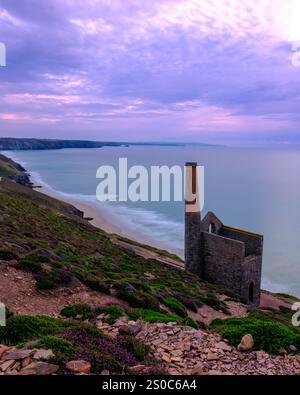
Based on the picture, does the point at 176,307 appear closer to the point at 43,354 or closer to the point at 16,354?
the point at 43,354

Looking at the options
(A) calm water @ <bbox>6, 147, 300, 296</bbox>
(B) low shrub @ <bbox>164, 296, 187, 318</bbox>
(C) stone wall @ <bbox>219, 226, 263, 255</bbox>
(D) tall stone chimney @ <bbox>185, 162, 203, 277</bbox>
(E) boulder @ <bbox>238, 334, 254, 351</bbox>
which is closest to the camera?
(E) boulder @ <bbox>238, 334, 254, 351</bbox>

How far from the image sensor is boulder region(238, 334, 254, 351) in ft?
27.3

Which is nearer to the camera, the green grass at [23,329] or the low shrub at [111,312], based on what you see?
the green grass at [23,329]

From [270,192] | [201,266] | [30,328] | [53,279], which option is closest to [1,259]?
[53,279]

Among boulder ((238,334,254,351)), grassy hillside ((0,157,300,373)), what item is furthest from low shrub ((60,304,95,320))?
boulder ((238,334,254,351))

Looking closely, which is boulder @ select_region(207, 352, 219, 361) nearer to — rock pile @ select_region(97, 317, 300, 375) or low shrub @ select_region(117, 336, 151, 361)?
rock pile @ select_region(97, 317, 300, 375)

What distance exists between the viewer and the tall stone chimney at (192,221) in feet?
89.0

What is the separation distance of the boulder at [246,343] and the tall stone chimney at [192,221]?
19.0 metres

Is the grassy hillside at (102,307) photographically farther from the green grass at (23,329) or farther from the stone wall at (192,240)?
the stone wall at (192,240)

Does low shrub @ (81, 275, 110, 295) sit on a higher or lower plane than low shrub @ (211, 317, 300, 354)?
lower

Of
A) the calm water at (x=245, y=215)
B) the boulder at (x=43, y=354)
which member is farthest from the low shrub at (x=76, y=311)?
the calm water at (x=245, y=215)

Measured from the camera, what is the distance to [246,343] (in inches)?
329

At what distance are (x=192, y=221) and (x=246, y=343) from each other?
1951cm
